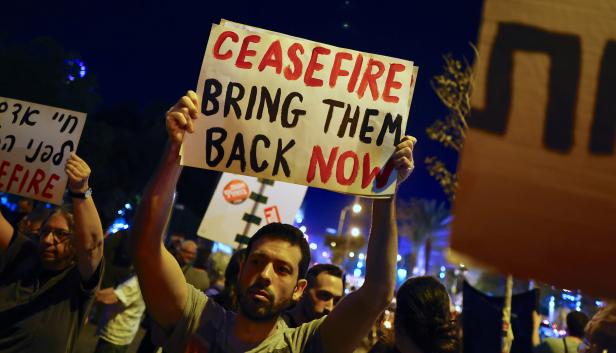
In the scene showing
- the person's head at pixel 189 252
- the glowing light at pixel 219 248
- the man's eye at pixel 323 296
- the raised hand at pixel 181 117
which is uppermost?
the raised hand at pixel 181 117

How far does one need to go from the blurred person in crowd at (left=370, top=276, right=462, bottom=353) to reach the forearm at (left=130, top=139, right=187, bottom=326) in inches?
52.1

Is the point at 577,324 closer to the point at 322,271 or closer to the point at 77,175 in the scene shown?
the point at 322,271

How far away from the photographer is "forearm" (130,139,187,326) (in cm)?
250

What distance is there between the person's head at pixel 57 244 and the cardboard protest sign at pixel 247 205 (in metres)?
3.31

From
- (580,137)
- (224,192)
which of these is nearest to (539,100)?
(580,137)

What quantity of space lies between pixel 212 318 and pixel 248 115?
102 cm

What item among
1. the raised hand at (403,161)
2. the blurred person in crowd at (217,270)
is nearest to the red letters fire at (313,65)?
the raised hand at (403,161)

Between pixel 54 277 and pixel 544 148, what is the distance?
3.27 m

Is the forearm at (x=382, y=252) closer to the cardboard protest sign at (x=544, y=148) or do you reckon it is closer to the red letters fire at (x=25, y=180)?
the cardboard protest sign at (x=544, y=148)

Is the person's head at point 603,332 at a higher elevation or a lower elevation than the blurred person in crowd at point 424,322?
higher

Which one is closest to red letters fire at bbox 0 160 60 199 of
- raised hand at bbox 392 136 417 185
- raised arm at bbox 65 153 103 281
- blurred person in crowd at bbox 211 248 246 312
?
raised arm at bbox 65 153 103 281

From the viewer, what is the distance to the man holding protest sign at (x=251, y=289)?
252 cm

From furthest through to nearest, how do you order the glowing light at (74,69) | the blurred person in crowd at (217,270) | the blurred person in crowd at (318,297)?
1. the glowing light at (74,69)
2. the blurred person in crowd at (217,270)
3. the blurred person in crowd at (318,297)

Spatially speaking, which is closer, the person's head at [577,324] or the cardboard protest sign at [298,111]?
the cardboard protest sign at [298,111]
